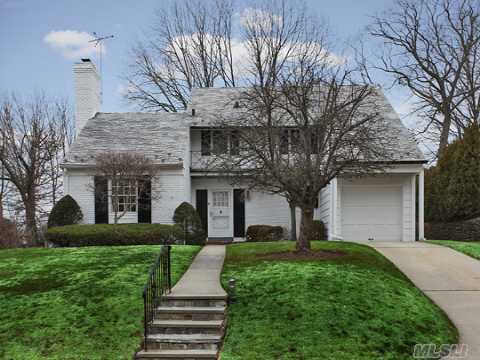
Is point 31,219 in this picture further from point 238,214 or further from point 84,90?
point 238,214

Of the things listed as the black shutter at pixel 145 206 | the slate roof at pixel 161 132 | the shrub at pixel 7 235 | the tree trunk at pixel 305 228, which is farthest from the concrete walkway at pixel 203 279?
the shrub at pixel 7 235

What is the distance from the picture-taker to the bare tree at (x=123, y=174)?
16.5 meters

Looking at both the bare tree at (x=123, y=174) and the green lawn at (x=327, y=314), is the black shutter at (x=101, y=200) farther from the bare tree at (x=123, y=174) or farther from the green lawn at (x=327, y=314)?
the green lawn at (x=327, y=314)

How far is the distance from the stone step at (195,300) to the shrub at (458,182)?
12.4 m

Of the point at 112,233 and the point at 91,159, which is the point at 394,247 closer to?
the point at 112,233

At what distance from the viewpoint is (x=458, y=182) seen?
59.9 ft

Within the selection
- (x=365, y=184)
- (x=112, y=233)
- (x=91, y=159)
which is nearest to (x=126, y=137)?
(x=91, y=159)

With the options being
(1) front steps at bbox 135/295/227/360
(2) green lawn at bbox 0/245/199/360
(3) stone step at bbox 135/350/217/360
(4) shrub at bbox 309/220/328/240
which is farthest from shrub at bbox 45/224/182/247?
(3) stone step at bbox 135/350/217/360

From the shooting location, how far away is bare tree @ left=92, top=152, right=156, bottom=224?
16.5 m

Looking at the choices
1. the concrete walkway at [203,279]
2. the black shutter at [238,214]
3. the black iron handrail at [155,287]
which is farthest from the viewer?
the black shutter at [238,214]

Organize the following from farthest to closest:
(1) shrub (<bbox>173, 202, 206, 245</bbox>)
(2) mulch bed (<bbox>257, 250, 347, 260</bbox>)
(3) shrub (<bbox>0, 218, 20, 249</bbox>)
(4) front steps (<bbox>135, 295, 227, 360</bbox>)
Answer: (3) shrub (<bbox>0, 218, 20, 249</bbox>) → (1) shrub (<bbox>173, 202, 206, 245</bbox>) → (2) mulch bed (<bbox>257, 250, 347, 260</bbox>) → (4) front steps (<bbox>135, 295, 227, 360</bbox>)

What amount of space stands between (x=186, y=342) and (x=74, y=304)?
2412 millimetres

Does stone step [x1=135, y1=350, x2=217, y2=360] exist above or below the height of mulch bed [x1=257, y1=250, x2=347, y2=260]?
below

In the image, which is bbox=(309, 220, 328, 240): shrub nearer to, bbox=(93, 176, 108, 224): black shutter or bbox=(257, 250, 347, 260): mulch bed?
bbox=(257, 250, 347, 260): mulch bed
